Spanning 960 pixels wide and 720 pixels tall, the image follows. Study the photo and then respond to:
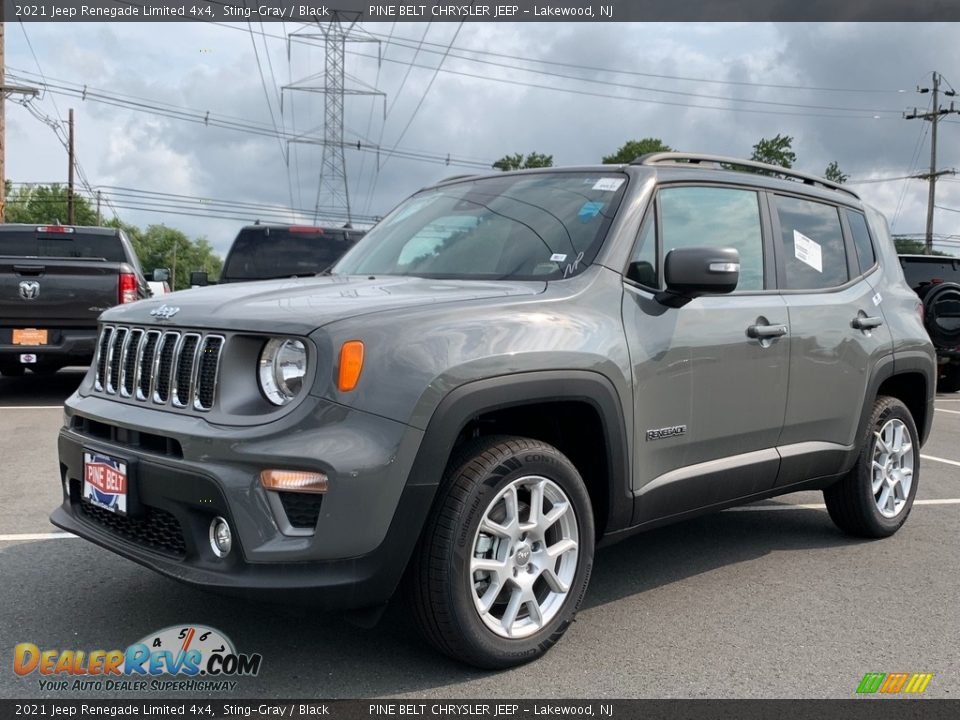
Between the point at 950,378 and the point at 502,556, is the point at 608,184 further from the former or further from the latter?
the point at 950,378

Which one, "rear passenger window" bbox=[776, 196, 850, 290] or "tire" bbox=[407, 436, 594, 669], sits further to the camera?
"rear passenger window" bbox=[776, 196, 850, 290]

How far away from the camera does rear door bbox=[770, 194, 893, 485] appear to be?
14.8 ft

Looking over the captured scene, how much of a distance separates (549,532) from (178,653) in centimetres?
142

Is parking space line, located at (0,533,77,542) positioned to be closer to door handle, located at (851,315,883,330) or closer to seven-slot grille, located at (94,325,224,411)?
seven-slot grille, located at (94,325,224,411)

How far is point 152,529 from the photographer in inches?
127

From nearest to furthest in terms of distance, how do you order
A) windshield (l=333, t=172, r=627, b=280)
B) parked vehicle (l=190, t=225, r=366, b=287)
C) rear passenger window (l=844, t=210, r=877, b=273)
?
1. windshield (l=333, t=172, r=627, b=280)
2. rear passenger window (l=844, t=210, r=877, b=273)
3. parked vehicle (l=190, t=225, r=366, b=287)

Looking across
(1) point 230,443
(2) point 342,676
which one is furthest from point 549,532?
(1) point 230,443

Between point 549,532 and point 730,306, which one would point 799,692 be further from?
point 730,306

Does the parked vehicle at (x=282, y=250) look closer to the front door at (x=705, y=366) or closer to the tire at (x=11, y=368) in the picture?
the tire at (x=11, y=368)

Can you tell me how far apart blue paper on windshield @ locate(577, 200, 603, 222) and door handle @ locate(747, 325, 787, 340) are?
0.88m

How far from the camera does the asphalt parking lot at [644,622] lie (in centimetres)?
324

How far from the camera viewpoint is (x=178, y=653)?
11.2ft

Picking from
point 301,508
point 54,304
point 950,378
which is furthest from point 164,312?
point 950,378

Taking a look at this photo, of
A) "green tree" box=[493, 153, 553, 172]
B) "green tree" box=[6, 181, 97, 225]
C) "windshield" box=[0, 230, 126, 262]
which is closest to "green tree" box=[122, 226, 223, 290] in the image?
"green tree" box=[6, 181, 97, 225]
